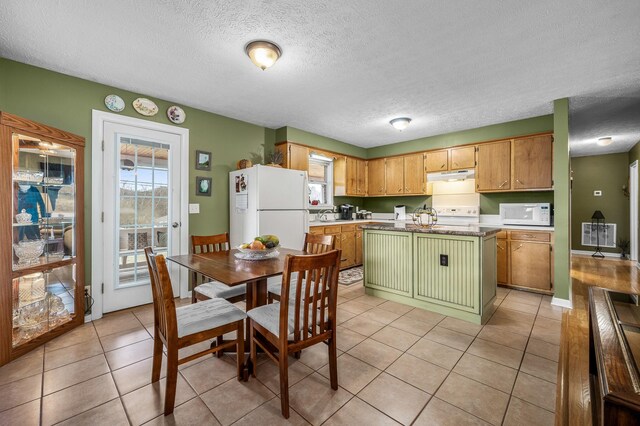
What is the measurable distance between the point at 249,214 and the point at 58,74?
231cm

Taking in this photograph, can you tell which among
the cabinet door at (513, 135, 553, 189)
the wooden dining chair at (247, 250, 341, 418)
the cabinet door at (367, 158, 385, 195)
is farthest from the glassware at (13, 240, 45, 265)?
the cabinet door at (513, 135, 553, 189)

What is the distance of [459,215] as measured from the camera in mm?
4883

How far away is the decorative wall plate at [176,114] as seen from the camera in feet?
11.2

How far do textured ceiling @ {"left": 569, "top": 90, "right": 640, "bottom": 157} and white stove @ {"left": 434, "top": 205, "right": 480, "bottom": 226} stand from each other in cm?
183

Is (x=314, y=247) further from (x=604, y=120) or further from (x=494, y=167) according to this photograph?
(x=604, y=120)

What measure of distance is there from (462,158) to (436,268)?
248 cm

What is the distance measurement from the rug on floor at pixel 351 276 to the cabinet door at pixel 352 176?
157 centimetres

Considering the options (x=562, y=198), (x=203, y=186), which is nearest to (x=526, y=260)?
(x=562, y=198)

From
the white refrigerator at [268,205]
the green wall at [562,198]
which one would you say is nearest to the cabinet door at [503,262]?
the green wall at [562,198]

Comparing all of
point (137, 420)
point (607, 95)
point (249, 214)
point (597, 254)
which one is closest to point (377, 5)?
point (249, 214)

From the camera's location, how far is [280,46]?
225 cm

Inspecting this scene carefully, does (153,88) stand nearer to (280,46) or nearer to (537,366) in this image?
(280,46)

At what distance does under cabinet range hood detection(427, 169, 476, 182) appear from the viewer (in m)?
4.61

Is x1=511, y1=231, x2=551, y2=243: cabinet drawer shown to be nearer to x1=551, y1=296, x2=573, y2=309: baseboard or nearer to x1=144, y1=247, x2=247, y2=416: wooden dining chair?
x1=551, y1=296, x2=573, y2=309: baseboard
